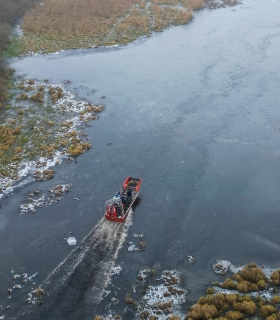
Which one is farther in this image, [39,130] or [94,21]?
[94,21]

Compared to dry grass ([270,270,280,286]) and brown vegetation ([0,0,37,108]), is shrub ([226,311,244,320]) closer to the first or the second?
dry grass ([270,270,280,286])

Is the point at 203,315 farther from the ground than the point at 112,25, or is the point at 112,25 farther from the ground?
the point at 112,25

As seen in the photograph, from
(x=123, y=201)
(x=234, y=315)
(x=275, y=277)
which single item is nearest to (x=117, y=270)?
(x=123, y=201)

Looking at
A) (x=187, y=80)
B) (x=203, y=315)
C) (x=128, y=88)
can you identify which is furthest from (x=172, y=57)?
(x=203, y=315)

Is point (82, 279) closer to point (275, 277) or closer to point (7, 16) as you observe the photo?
point (275, 277)

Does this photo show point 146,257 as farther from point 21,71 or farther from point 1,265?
point 21,71

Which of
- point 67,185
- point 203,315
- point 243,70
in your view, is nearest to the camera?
point 203,315

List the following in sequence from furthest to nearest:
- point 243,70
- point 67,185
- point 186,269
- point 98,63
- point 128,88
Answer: point 98,63
point 243,70
point 128,88
point 67,185
point 186,269
